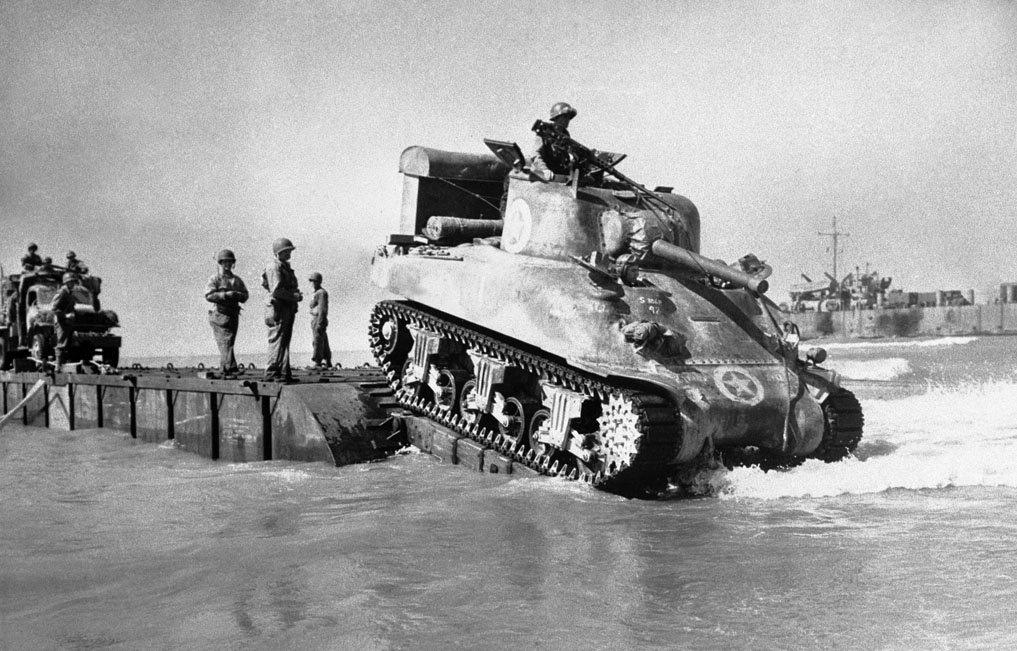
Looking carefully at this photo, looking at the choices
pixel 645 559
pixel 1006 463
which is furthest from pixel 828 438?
pixel 645 559

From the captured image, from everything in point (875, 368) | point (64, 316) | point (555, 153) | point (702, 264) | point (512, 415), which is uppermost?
point (555, 153)

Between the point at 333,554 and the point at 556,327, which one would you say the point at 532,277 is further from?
the point at 333,554

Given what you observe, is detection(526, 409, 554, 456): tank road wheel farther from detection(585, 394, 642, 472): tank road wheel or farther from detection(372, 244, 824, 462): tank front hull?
detection(585, 394, 642, 472): tank road wheel

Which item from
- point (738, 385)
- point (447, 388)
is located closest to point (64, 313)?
point (447, 388)

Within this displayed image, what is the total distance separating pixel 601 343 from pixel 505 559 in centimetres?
286

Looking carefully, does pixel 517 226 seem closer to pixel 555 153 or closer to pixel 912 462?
pixel 555 153

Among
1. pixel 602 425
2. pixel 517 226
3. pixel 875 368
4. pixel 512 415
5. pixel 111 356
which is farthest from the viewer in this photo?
pixel 875 368

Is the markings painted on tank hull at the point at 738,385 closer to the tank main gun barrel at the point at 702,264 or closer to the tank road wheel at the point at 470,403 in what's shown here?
the tank main gun barrel at the point at 702,264

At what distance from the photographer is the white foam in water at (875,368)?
32384 mm

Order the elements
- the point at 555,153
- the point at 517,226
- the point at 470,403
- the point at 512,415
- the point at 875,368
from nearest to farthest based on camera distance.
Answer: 1. the point at 512,415
2. the point at 470,403
3. the point at 517,226
4. the point at 555,153
5. the point at 875,368

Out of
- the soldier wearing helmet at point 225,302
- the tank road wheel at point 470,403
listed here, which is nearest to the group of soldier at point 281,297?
the soldier wearing helmet at point 225,302

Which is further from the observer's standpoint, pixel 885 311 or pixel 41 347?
pixel 885 311

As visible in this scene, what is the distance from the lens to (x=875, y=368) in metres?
35.5

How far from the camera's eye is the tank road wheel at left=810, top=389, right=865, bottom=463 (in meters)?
9.75
